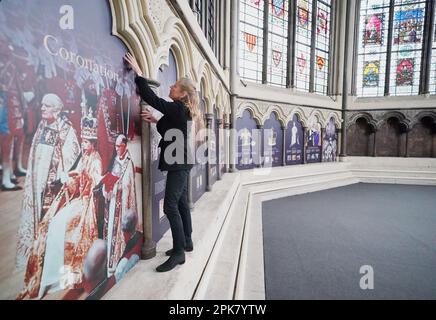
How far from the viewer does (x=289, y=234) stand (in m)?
3.63

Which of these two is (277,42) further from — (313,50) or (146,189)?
(146,189)

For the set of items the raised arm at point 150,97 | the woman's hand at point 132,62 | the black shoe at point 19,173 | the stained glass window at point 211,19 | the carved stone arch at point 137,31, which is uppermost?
the stained glass window at point 211,19

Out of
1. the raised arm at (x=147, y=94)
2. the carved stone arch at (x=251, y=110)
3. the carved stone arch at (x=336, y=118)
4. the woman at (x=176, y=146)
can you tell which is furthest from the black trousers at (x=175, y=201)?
the carved stone arch at (x=336, y=118)

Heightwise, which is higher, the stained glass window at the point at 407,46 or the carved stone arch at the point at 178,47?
the stained glass window at the point at 407,46

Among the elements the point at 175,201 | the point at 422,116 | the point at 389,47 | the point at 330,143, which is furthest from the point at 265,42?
the point at 175,201

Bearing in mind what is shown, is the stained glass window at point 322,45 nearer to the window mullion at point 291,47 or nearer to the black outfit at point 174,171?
the window mullion at point 291,47

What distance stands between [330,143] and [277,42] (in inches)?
178

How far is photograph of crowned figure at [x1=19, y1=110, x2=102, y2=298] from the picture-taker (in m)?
1.01

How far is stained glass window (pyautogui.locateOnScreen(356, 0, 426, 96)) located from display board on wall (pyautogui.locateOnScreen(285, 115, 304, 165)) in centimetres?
384

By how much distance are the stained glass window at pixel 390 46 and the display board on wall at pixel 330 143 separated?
2104mm

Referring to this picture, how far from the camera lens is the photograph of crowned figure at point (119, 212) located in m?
1.44

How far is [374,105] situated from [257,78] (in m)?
5.33

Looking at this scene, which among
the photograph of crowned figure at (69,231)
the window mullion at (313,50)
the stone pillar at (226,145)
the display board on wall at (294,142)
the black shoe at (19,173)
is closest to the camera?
the black shoe at (19,173)

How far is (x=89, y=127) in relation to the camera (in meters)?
1.27
